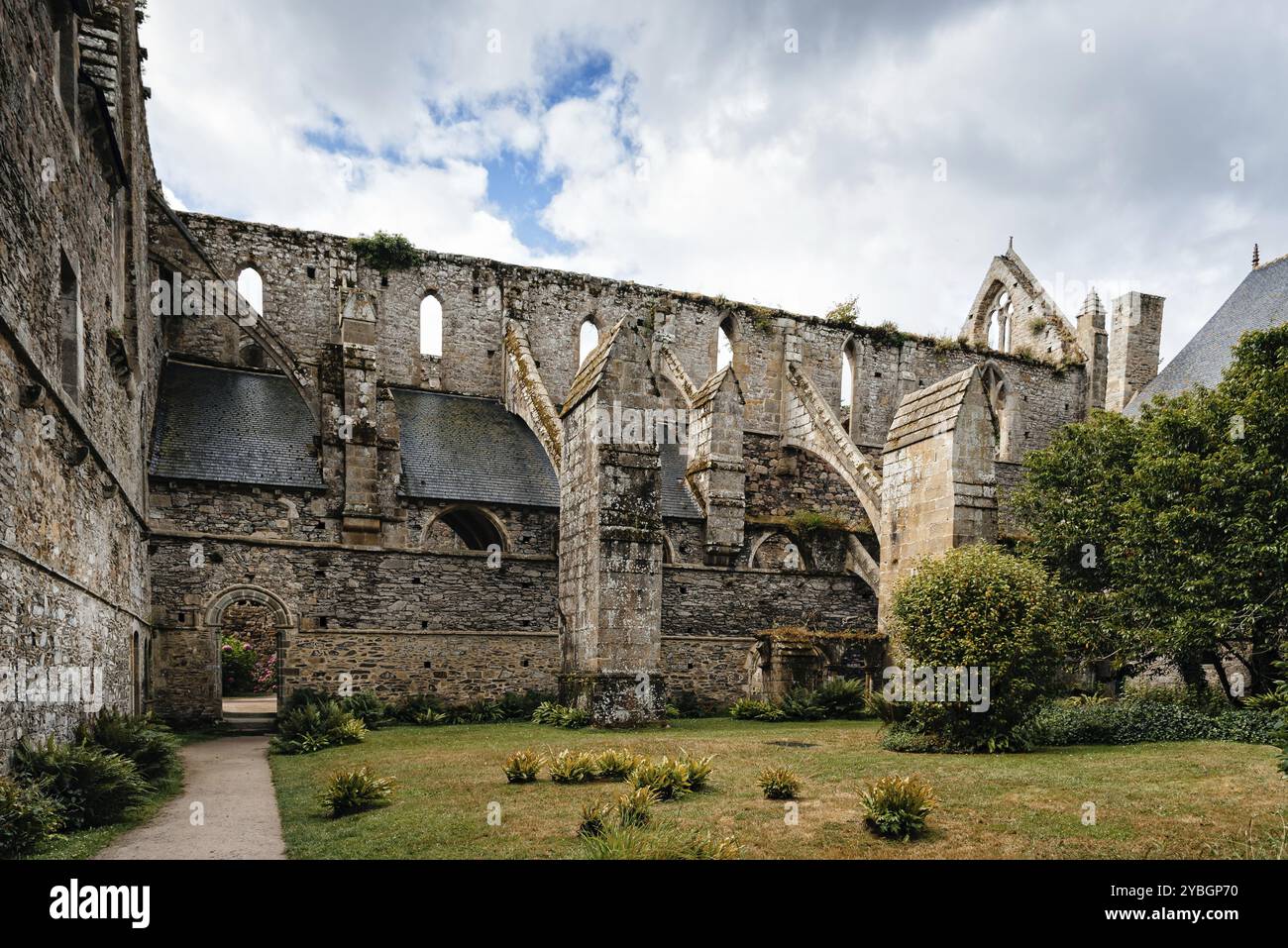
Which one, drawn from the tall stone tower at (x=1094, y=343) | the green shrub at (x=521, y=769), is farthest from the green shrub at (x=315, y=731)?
the tall stone tower at (x=1094, y=343)

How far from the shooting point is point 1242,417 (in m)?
13.5

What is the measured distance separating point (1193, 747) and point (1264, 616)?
3641 millimetres

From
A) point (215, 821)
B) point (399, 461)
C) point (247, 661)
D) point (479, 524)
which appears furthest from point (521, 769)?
point (247, 661)

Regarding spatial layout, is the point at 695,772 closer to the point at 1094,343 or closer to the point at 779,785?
the point at 779,785

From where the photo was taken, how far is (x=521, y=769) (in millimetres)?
8961

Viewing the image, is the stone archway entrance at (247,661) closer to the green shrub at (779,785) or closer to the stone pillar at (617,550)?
the stone pillar at (617,550)

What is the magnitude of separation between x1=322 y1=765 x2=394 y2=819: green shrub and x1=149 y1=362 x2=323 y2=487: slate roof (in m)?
10.8

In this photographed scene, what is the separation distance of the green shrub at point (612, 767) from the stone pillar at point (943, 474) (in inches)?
253

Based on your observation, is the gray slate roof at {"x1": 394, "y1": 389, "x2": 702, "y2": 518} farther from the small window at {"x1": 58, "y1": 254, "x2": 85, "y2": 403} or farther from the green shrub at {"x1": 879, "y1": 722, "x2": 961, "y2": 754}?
the green shrub at {"x1": 879, "y1": 722, "x2": 961, "y2": 754}

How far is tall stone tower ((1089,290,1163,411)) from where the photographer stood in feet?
94.5

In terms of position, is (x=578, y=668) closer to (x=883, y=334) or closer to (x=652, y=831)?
(x=652, y=831)

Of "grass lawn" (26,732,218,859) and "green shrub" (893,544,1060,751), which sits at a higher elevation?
"green shrub" (893,544,1060,751)

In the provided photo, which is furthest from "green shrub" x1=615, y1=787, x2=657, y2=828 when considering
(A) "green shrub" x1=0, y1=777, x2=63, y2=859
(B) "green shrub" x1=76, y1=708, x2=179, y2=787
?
(B) "green shrub" x1=76, y1=708, x2=179, y2=787
